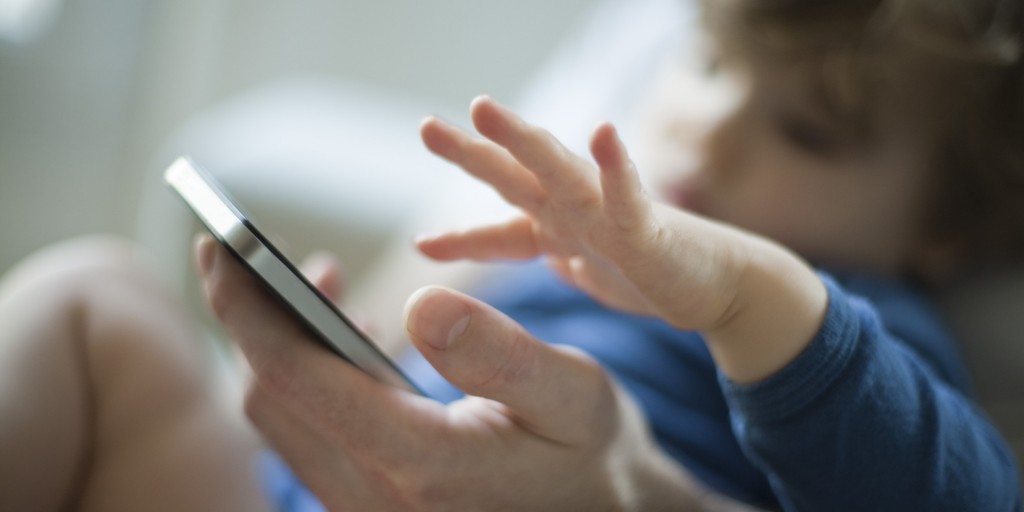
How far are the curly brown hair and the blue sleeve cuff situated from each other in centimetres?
30

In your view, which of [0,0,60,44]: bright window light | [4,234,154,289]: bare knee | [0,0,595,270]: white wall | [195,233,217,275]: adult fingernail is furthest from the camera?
[0,0,595,270]: white wall

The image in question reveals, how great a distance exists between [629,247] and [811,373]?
5.2 inches

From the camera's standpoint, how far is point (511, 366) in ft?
1.18

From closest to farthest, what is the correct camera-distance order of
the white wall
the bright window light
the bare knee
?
the bare knee → the bright window light → the white wall

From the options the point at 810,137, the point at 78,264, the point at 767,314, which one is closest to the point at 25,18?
the point at 78,264

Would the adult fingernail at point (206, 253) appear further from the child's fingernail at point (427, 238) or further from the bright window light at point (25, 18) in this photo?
the bright window light at point (25, 18)

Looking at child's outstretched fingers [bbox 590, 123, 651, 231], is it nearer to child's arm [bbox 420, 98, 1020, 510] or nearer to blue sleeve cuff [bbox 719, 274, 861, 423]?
child's arm [bbox 420, 98, 1020, 510]

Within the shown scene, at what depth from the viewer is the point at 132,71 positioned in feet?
4.98

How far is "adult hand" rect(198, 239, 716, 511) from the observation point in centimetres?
38

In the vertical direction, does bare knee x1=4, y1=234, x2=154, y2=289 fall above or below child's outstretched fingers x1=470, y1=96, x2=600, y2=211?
above

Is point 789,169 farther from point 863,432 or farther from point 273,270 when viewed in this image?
point 273,270

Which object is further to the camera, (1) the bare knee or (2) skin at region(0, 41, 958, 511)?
(1) the bare knee

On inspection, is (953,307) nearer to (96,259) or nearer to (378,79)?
(96,259)

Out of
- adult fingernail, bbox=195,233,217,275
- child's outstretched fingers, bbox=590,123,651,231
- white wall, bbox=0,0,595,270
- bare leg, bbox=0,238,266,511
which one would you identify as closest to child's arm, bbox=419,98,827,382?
child's outstretched fingers, bbox=590,123,651,231
